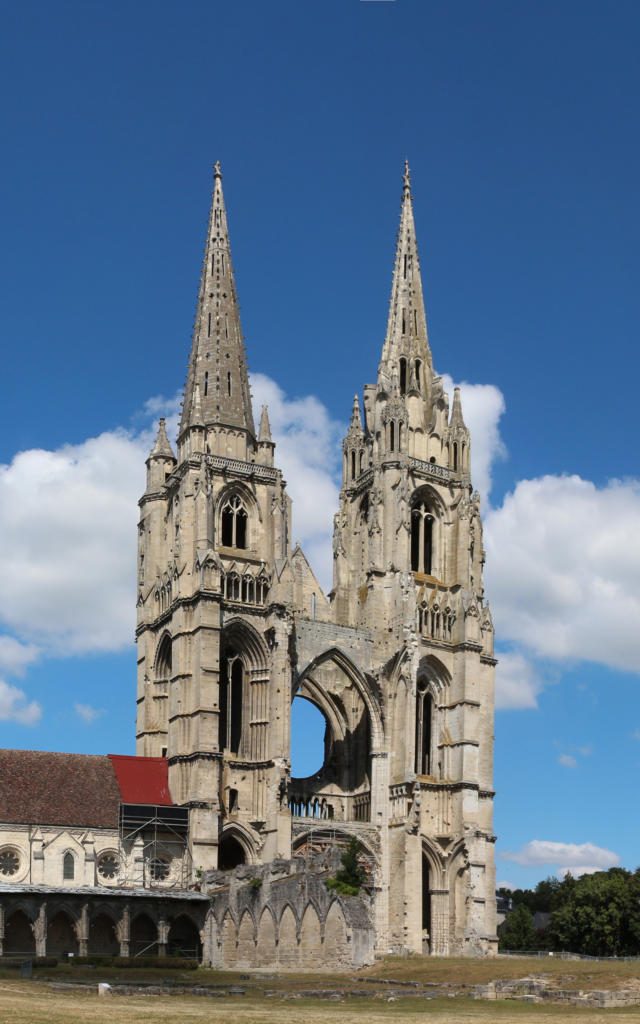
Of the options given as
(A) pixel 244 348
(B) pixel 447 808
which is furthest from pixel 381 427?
(B) pixel 447 808

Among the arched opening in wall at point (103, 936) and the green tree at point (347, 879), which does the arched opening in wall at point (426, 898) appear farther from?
the arched opening in wall at point (103, 936)

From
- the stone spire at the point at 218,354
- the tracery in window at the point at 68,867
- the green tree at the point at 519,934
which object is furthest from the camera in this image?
the green tree at the point at 519,934

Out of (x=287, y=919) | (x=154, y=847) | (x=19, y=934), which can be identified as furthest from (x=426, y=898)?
(x=19, y=934)

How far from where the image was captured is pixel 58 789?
64438mm

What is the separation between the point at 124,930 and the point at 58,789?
860 centimetres

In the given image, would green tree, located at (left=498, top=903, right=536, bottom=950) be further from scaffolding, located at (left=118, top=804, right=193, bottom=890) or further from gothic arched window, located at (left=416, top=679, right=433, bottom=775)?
scaffolding, located at (left=118, top=804, right=193, bottom=890)

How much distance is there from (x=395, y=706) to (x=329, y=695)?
575 cm

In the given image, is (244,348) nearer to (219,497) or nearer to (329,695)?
(219,497)

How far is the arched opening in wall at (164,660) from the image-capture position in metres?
71.9

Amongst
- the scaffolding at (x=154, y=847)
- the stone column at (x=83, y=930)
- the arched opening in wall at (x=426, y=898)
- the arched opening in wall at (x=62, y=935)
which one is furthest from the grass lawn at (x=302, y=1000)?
the arched opening in wall at (x=426, y=898)

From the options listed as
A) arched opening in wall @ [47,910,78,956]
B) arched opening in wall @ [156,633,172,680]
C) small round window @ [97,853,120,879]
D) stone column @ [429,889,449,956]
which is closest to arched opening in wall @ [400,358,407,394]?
arched opening in wall @ [156,633,172,680]

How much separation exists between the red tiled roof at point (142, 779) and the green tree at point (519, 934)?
3789 centimetres

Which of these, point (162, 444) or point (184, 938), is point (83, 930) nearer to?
point (184, 938)

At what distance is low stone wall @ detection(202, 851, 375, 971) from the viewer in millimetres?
52312
